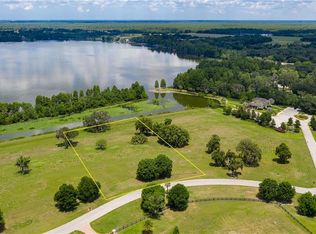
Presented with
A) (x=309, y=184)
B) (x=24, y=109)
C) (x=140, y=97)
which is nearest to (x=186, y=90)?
(x=140, y=97)

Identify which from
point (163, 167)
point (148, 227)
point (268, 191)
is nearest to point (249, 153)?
point (268, 191)

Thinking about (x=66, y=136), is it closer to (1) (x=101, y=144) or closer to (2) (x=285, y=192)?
(1) (x=101, y=144)

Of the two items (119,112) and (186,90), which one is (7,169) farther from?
(186,90)

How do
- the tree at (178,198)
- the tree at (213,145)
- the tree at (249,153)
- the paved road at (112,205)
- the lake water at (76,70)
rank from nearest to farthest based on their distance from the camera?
1. the paved road at (112,205)
2. the tree at (178,198)
3. the tree at (249,153)
4. the tree at (213,145)
5. the lake water at (76,70)

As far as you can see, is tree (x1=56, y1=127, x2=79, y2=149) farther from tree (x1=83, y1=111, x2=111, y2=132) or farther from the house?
the house

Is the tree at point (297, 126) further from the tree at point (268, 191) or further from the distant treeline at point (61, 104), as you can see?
the distant treeline at point (61, 104)

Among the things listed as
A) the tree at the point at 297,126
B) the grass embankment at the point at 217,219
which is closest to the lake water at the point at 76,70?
the tree at the point at 297,126
